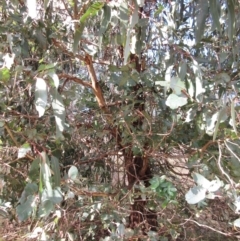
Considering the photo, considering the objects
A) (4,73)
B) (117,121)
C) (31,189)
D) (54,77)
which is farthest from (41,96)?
(117,121)

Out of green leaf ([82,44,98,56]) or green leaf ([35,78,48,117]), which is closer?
green leaf ([35,78,48,117])

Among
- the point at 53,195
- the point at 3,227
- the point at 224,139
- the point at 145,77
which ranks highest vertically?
the point at 145,77

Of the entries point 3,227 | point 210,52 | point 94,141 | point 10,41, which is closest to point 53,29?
point 10,41

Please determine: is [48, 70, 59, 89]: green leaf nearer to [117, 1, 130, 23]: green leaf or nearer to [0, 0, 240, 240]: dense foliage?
[0, 0, 240, 240]: dense foliage

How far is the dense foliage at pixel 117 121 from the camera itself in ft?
3.36

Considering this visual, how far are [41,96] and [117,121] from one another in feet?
1.81

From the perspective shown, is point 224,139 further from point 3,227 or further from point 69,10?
point 3,227

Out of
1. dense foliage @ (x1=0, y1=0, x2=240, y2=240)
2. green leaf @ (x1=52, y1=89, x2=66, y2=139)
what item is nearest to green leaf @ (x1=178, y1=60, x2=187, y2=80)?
dense foliage @ (x1=0, y1=0, x2=240, y2=240)

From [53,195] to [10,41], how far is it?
1.66 feet

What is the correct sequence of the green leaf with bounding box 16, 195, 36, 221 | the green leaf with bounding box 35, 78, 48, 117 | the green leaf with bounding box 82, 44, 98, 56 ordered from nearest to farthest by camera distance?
the green leaf with bounding box 35, 78, 48, 117 → the green leaf with bounding box 16, 195, 36, 221 → the green leaf with bounding box 82, 44, 98, 56

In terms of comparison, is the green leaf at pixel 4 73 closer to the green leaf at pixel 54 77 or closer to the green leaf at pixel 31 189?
the green leaf at pixel 54 77

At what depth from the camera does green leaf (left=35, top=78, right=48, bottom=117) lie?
0.87m

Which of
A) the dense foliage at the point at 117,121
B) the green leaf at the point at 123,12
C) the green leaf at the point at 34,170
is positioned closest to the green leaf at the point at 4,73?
the dense foliage at the point at 117,121

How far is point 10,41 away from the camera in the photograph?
1.10 meters
